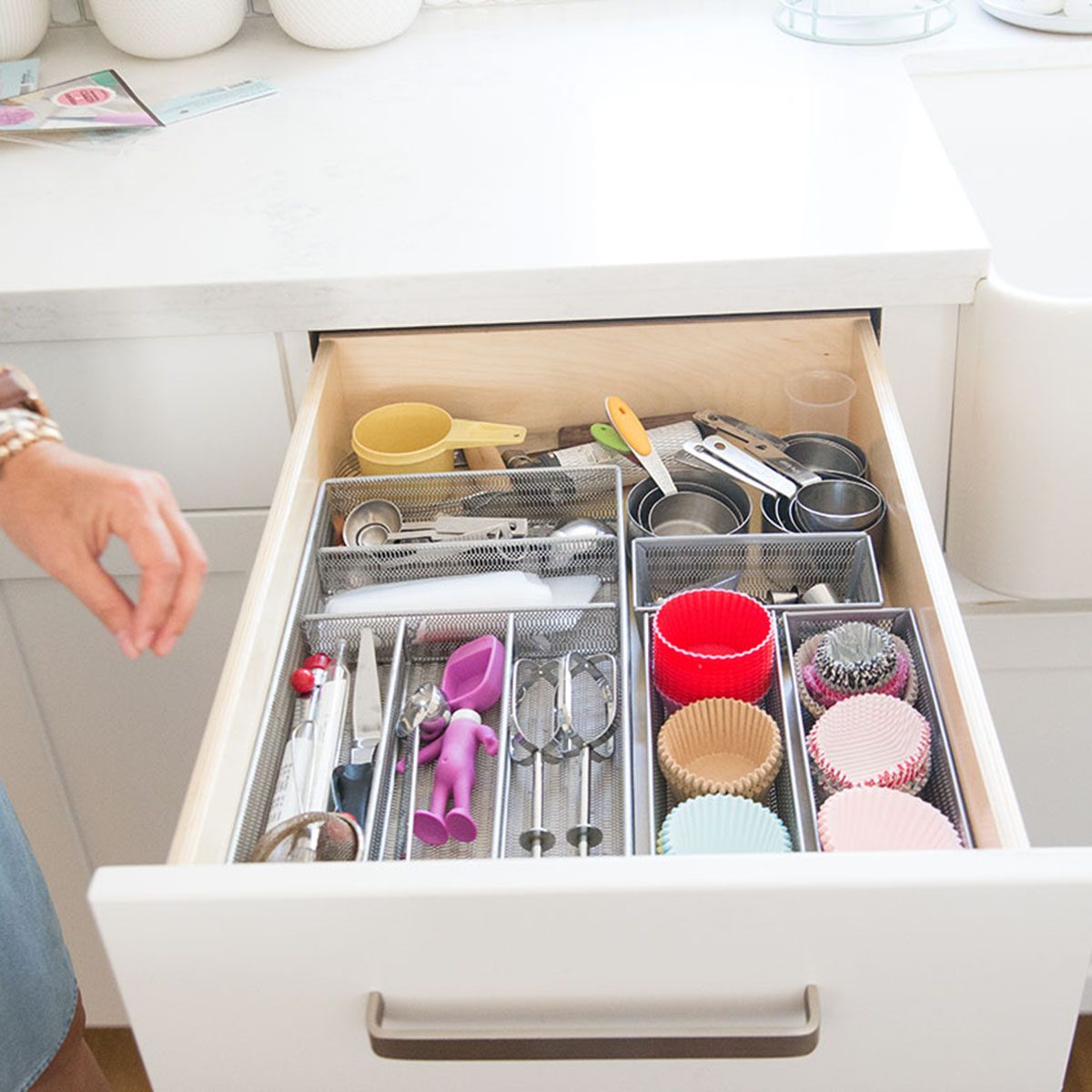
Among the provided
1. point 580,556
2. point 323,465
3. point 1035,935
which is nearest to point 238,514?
point 323,465

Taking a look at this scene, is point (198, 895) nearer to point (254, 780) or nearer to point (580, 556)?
point (254, 780)

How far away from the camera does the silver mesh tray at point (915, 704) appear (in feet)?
2.60

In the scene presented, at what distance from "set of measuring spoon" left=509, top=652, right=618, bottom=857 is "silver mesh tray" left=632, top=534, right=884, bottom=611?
2.7 inches

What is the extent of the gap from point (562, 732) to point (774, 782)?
14 centimetres

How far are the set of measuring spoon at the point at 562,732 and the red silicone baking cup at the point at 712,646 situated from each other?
42 millimetres

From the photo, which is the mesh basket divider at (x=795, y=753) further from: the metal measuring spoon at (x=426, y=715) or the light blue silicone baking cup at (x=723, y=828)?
the metal measuring spoon at (x=426, y=715)

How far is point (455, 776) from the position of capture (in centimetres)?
86

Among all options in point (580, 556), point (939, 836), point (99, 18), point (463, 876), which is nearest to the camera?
point (463, 876)

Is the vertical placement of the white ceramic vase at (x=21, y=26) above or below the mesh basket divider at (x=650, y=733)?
above

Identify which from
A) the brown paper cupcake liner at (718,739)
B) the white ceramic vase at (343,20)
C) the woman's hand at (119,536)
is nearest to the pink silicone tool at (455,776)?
the brown paper cupcake liner at (718,739)

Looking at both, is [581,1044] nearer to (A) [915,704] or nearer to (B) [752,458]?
(A) [915,704]

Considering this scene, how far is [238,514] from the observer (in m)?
1.20

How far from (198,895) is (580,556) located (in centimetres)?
46

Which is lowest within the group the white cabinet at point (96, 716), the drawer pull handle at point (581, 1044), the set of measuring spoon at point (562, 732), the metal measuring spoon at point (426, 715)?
the white cabinet at point (96, 716)
